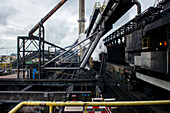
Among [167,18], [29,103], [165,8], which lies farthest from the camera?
[165,8]

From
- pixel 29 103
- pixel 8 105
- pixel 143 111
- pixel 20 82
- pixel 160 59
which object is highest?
pixel 160 59

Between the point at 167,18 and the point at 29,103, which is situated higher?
the point at 167,18

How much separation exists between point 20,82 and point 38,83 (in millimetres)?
1460

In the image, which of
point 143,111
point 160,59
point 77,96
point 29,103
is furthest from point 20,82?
point 160,59

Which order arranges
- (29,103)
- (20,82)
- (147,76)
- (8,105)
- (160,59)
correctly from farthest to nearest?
(147,76), (20,82), (160,59), (8,105), (29,103)

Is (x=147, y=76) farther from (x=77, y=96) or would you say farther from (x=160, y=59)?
(x=77, y=96)

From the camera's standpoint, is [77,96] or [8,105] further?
A: [77,96]

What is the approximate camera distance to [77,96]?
535 centimetres

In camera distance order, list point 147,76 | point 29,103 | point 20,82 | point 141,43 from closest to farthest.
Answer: point 29,103 < point 20,82 < point 147,76 < point 141,43

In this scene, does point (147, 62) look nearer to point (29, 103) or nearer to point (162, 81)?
point (162, 81)

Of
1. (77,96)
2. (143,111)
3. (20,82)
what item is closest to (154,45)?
(143,111)

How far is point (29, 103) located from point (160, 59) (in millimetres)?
8347

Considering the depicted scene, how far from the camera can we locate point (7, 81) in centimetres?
728

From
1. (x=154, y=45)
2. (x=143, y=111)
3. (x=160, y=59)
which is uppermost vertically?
(x=154, y=45)
